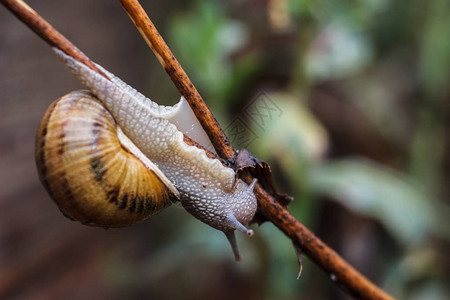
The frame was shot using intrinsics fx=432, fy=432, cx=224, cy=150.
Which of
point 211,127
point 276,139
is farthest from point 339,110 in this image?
point 211,127

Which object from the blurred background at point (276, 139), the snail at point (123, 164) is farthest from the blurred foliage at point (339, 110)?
the snail at point (123, 164)

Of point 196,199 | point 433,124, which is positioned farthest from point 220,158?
point 433,124

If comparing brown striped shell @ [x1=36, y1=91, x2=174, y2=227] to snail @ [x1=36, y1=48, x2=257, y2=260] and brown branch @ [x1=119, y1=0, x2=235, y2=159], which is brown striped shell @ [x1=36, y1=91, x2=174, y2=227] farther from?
brown branch @ [x1=119, y1=0, x2=235, y2=159]

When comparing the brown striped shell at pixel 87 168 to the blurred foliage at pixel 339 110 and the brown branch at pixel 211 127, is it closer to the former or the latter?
the brown branch at pixel 211 127

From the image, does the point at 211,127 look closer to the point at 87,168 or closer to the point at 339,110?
the point at 87,168

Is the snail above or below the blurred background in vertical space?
above

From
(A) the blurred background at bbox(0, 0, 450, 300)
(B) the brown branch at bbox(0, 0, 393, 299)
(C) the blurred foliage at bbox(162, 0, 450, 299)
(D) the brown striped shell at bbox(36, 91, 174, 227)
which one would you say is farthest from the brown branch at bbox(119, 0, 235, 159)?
(A) the blurred background at bbox(0, 0, 450, 300)

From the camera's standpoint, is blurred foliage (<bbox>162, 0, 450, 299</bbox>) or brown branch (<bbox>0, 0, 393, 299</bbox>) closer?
brown branch (<bbox>0, 0, 393, 299</bbox>)

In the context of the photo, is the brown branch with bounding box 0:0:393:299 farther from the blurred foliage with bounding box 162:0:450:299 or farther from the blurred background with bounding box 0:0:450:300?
the blurred background with bounding box 0:0:450:300
